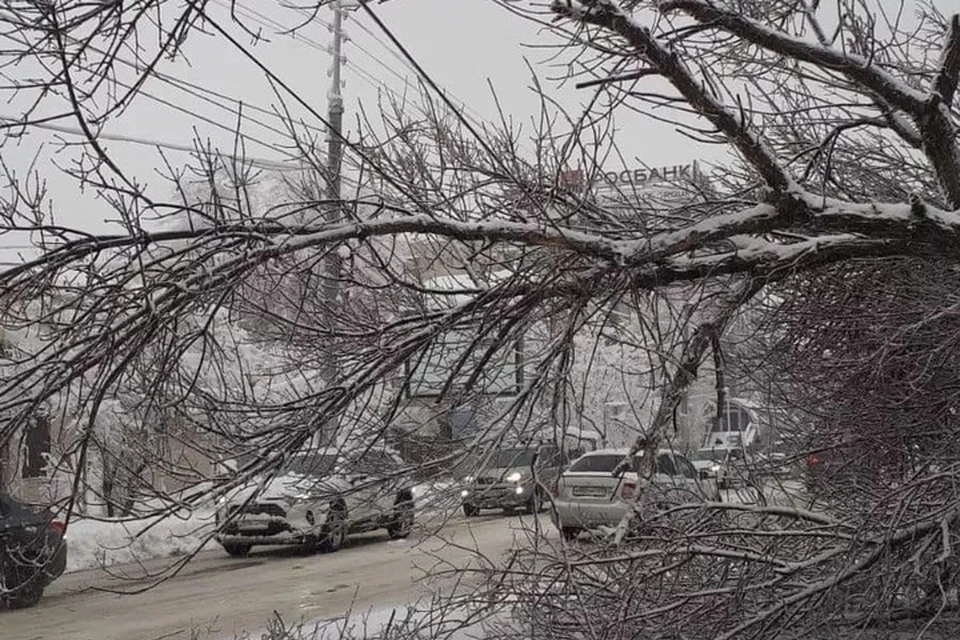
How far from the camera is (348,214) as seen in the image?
4.92 metres

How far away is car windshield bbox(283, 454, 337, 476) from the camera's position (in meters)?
5.75

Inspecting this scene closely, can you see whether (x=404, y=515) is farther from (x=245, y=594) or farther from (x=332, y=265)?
(x=245, y=594)

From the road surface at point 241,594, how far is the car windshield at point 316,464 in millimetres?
1444

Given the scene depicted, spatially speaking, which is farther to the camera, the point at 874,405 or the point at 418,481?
the point at 874,405

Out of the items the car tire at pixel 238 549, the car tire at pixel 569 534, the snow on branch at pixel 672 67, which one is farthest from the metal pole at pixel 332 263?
the car tire at pixel 238 549

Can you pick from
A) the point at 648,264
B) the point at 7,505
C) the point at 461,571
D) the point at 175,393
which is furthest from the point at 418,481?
the point at 7,505

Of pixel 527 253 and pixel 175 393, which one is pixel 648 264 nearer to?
pixel 527 253

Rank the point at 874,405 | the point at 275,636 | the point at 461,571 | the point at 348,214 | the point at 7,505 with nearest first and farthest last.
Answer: the point at 348,214 < the point at 461,571 < the point at 275,636 < the point at 874,405 < the point at 7,505

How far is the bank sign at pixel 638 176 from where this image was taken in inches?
229

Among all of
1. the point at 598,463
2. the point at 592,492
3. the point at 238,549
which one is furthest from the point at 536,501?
the point at 238,549

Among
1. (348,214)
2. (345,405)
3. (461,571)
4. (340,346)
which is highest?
(348,214)

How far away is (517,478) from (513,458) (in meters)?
0.41

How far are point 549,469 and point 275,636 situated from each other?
2.02m

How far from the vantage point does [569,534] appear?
778 centimetres
